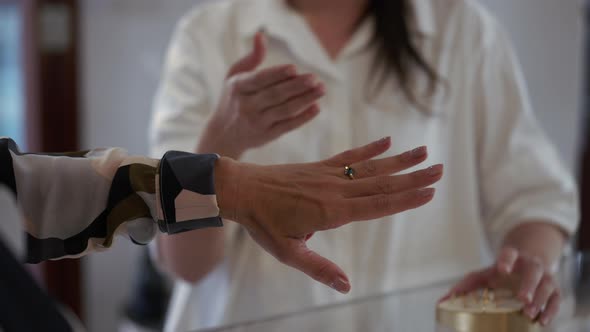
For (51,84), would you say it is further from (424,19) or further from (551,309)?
(551,309)

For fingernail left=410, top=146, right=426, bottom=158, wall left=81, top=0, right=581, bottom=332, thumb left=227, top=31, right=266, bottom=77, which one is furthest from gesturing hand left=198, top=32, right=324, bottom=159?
wall left=81, top=0, right=581, bottom=332

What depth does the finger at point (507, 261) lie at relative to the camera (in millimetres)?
484

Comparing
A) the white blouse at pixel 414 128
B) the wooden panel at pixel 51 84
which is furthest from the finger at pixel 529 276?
the wooden panel at pixel 51 84

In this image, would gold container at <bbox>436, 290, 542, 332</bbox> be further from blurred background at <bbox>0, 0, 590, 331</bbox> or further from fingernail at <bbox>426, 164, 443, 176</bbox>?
blurred background at <bbox>0, 0, 590, 331</bbox>

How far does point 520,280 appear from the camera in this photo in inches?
19.2

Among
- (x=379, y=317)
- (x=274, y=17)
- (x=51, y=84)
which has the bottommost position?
(x=379, y=317)

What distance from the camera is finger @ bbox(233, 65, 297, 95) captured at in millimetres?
409

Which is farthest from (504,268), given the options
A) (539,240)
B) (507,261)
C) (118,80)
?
(118,80)

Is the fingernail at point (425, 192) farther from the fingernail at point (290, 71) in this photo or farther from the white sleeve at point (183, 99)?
the white sleeve at point (183, 99)

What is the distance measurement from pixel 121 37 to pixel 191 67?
2.75ft

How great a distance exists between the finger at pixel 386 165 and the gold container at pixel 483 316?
5.4 inches

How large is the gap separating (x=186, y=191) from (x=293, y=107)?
6.0 inches

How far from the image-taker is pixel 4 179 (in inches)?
10.9

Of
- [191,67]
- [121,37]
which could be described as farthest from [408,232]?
[121,37]
